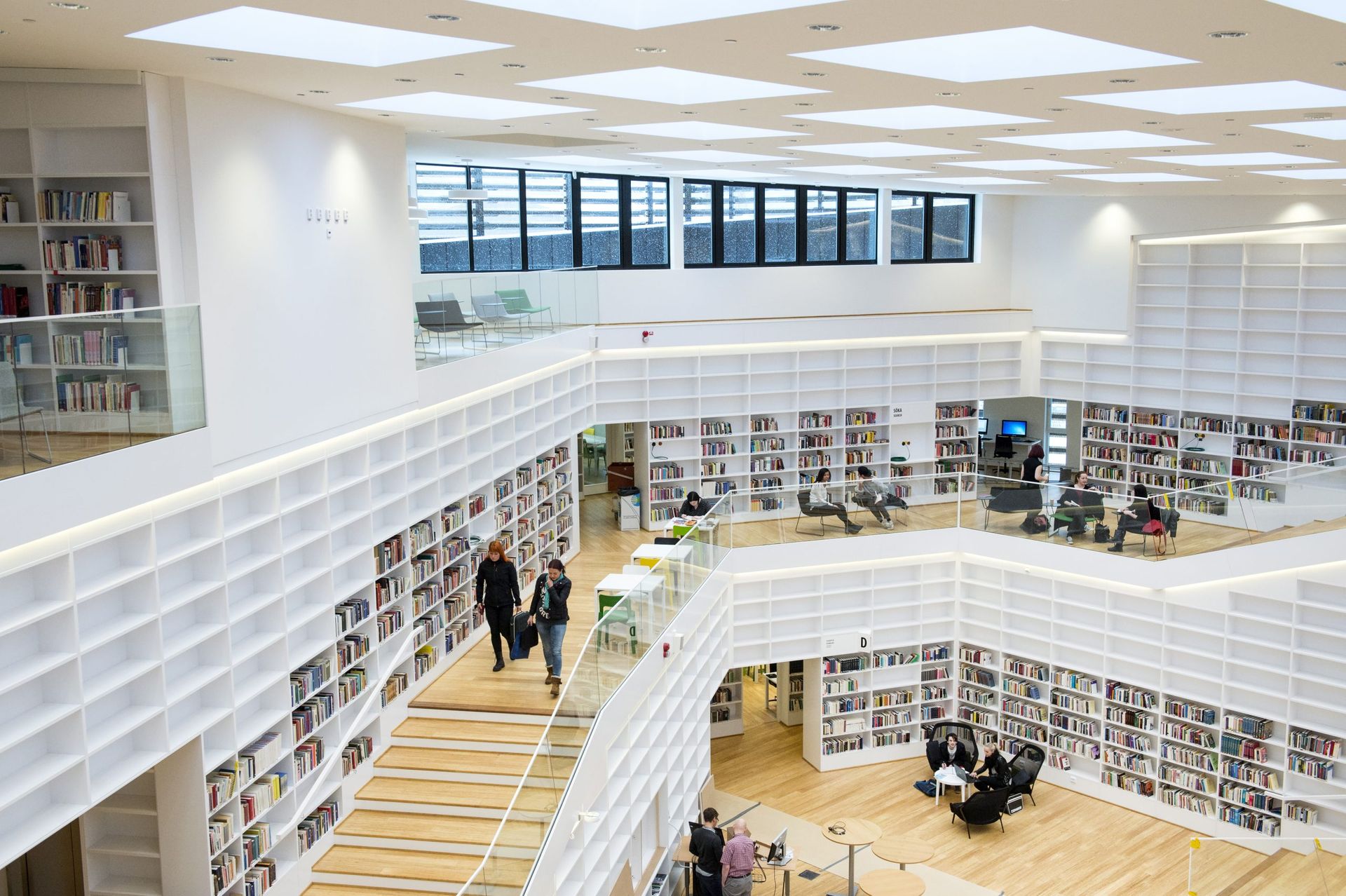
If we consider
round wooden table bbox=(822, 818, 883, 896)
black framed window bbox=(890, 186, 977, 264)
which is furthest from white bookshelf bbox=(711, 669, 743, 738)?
black framed window bbox=(890, 186, 977, 264)

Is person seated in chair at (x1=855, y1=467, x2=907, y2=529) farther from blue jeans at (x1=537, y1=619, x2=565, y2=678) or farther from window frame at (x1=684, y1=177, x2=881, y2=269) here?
blue jeans at (x1=537, y1=619, x2=565, y2=678)

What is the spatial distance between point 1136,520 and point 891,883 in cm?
495

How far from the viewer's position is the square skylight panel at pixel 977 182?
13.4 meters

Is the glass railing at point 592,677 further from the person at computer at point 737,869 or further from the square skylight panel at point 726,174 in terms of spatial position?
the square skylight panel at point 726,174

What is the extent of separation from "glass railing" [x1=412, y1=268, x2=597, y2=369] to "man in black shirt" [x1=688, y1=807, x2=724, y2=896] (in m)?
5.06

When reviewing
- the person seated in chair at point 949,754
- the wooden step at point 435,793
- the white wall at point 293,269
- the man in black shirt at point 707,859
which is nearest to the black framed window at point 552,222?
the white wall at point 293,269

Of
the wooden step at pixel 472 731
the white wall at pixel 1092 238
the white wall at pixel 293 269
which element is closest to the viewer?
the white wall at pixel 293 269

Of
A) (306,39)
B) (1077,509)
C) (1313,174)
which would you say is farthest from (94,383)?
(1077,509)

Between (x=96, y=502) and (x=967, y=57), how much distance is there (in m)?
5.02

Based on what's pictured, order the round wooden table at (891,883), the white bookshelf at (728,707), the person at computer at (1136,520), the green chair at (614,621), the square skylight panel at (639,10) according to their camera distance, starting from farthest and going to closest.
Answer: the white bookshelf at (728,707)
the person at computer at (1136,520)
the round wooden table at (891,883)
the green chair at (614,621)
the square skylight panel at (639,10)

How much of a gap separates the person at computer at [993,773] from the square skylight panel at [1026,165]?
671 centimetres

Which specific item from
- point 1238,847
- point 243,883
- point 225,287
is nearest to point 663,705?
point 243,883

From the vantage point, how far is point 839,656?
14922 mm

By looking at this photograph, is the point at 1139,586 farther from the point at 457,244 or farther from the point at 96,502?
the point at 96,502
